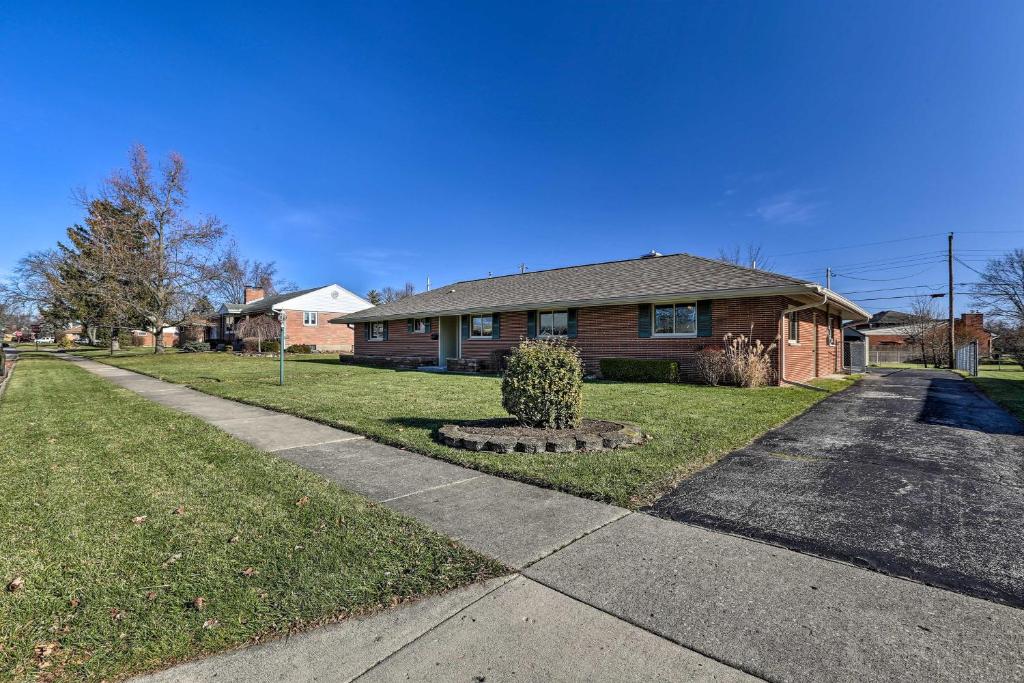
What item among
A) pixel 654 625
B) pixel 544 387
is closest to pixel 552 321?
pixel 544 387

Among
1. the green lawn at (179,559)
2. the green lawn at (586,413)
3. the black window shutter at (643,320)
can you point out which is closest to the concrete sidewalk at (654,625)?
the green lawn at (179,559)

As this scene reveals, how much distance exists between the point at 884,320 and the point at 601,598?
237 ft

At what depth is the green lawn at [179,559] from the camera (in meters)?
2.12

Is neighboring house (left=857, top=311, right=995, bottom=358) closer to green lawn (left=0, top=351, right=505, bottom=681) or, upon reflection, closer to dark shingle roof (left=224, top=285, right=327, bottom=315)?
green lawn (left=0, top=351, right=505, bottom=681)

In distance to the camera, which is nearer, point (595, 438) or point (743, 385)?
point (595, 438)

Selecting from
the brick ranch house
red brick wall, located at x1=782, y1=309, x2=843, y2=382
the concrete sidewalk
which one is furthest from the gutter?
the concrete sidewalk

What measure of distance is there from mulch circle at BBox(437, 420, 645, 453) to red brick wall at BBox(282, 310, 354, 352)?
34226mm

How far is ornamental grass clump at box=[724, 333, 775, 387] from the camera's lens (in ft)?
39.1

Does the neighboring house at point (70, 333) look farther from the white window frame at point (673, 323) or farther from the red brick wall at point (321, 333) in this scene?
the white window frame at point (673, 323)

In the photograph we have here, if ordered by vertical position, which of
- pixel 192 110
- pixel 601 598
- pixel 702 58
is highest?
pixel 702 58

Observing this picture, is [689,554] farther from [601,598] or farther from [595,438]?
[595,438]

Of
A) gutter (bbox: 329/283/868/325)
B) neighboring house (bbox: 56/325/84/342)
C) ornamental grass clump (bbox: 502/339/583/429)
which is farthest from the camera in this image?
neighboring house (bbox: 56/325/84/342)

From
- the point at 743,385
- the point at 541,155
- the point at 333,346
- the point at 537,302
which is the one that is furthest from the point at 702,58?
the point at 333,346

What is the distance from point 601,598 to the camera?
2.46 m
